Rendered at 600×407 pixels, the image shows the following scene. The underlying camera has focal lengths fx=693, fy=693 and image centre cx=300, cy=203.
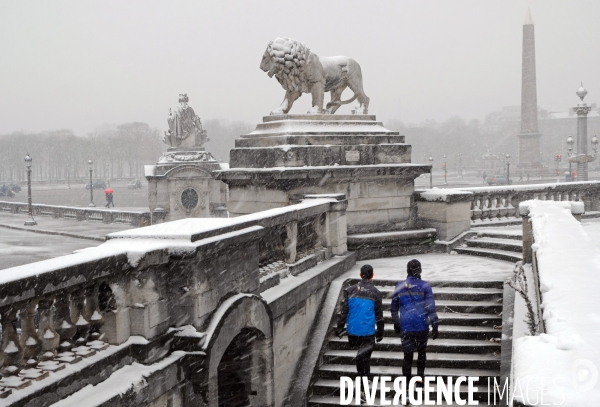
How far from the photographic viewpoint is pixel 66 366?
16.2 feet

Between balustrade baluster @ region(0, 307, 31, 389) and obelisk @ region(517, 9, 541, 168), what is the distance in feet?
278

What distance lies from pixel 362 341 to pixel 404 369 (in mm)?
629

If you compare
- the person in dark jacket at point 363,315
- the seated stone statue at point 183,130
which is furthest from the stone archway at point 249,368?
the seated stone statue at point 183,130

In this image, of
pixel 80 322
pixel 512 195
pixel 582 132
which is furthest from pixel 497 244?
pixel 582 132

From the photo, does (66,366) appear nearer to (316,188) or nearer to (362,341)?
(362,341)

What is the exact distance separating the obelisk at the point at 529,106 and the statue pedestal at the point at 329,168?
242 ft

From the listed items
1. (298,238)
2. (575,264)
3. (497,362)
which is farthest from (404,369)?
(298,238)

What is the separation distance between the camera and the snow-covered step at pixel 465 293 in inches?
411

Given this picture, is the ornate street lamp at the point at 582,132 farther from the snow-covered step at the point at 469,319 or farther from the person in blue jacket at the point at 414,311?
the person in blue jacket at the point at 414,311

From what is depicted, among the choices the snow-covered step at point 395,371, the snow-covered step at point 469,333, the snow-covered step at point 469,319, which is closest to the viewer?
the snow-covered step at point 395,371

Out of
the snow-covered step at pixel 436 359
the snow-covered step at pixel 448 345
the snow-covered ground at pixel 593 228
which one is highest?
the snow-covered ground at pixel 593 228

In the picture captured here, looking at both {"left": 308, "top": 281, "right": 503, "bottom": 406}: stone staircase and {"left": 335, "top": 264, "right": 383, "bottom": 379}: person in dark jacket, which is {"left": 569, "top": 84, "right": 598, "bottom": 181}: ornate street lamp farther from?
{"left": 335, "top": 264, "right": 383, "bottom": 379}: person in dark jacket

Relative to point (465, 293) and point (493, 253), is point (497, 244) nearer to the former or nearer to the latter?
point (493, 253)

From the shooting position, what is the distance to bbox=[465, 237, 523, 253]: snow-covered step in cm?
1358
